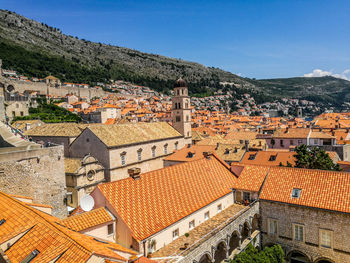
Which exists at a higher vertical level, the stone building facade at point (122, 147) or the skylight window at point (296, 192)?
the stone building facade at point (122, 147)

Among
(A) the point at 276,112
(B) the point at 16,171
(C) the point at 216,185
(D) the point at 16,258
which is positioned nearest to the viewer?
(D) the point at 16,258

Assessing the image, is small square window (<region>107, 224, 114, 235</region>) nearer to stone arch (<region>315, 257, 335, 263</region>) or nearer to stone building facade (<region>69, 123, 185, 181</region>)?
stone arch (<region>315, 257, 335, 263</region>)

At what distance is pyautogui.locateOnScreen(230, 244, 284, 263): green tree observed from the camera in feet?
51.9

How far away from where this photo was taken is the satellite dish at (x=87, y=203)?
14719 millimetres

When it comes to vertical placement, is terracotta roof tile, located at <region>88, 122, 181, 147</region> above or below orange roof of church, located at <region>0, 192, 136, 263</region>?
above

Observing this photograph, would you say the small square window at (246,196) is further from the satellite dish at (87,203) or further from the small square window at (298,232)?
the satellite dish at (87,203)

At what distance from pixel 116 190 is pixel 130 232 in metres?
3.01

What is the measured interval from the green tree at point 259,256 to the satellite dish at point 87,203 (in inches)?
383

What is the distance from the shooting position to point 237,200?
74.4ft

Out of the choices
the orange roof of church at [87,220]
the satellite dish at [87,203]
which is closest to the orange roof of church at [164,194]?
the orange roof of church at [87,220]

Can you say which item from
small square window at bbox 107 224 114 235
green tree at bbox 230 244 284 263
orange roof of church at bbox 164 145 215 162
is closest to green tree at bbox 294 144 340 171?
orange roof of church at bbox 164 145 215 162

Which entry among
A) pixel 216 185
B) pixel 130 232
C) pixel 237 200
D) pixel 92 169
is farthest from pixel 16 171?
pixel 237 200

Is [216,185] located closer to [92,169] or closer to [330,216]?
[330,216]

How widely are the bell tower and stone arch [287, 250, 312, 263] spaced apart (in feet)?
91.0
